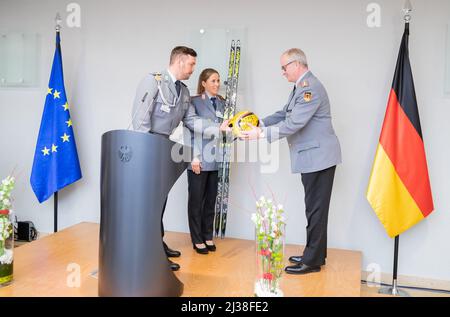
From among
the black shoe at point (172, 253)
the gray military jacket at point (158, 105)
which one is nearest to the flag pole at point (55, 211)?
the black shoe at point (172, 253)

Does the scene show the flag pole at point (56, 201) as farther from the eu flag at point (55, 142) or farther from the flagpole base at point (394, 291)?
the flagpole base at point (394, 291)

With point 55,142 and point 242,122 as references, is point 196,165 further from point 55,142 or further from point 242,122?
point 55,142

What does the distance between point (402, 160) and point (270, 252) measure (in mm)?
1494

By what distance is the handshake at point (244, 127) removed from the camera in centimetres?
337

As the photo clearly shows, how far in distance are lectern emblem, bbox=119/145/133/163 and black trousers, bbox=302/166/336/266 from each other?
4.29 feet

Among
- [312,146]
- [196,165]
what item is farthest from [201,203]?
[312,146]

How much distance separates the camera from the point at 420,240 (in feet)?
12.2

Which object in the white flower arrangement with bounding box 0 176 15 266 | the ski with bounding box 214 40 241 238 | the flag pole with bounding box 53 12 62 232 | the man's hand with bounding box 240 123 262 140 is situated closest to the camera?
the white flower arrangement with bounding box 0 176 15 266

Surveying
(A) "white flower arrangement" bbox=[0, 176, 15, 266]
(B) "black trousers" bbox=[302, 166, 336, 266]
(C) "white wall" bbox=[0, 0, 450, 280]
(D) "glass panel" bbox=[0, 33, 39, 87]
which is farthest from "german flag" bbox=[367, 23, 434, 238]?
(D) "glass panel" bbox=[0, 33, 39, 87]

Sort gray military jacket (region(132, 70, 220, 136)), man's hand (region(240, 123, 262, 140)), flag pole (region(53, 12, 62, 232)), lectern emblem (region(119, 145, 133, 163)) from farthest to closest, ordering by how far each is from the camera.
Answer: flag pole (region(53, 12, 62, 232)) → man's hand (region(240, 123, 262, 140)) → gray military jacket (region(132, 70, 220, 136)) → lectern emblem (region(119, 145, 133, 163))

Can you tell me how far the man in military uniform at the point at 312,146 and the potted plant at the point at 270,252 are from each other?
0.72m

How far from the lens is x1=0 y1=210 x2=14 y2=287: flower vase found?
9.11 feet

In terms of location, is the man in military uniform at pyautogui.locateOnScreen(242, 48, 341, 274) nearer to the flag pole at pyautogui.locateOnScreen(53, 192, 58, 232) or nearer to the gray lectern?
the gray lectern

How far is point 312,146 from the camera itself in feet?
10.4
